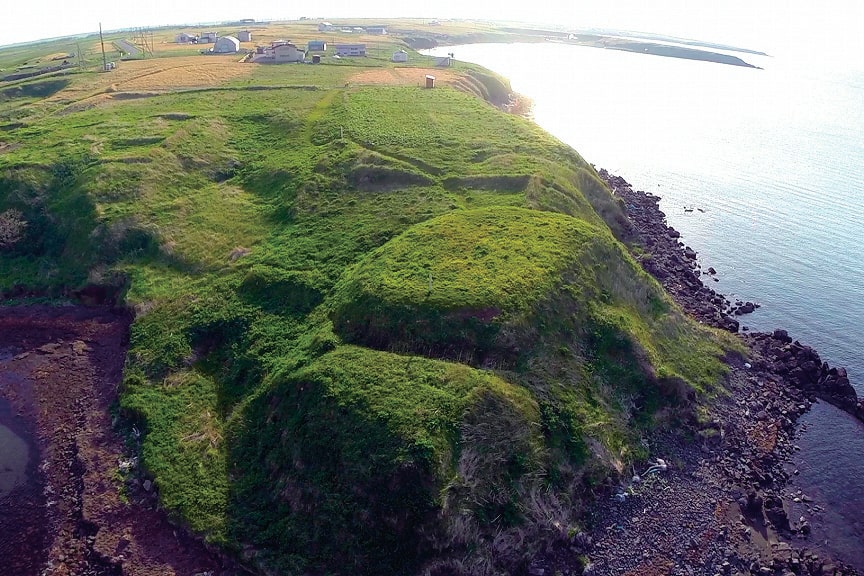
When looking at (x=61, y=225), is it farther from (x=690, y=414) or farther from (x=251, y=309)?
(x=690, y=414)

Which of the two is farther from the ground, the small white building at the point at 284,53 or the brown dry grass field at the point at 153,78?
the small white building at the point at 284,53

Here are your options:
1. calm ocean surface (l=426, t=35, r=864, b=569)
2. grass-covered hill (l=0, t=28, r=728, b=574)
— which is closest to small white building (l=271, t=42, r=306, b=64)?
calm ocean surface (l=426, t=35, r=864, b=569)

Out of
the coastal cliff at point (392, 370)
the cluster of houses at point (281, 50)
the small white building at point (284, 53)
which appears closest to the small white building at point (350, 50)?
the cluster of houses at point (281, 50)

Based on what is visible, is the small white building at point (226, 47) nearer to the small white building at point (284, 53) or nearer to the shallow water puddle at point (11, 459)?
the small white building at point (284, 53)

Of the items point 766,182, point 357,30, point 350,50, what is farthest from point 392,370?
point 357,30

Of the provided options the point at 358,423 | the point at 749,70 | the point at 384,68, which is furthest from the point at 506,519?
the point at 749,70

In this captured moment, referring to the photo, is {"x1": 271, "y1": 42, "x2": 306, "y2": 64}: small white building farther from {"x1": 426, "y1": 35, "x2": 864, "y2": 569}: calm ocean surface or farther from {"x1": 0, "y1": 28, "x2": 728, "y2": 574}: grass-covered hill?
{"x1": 0, "y1": 28, "x2": 728, "y2": 574}: grass-covered hill
